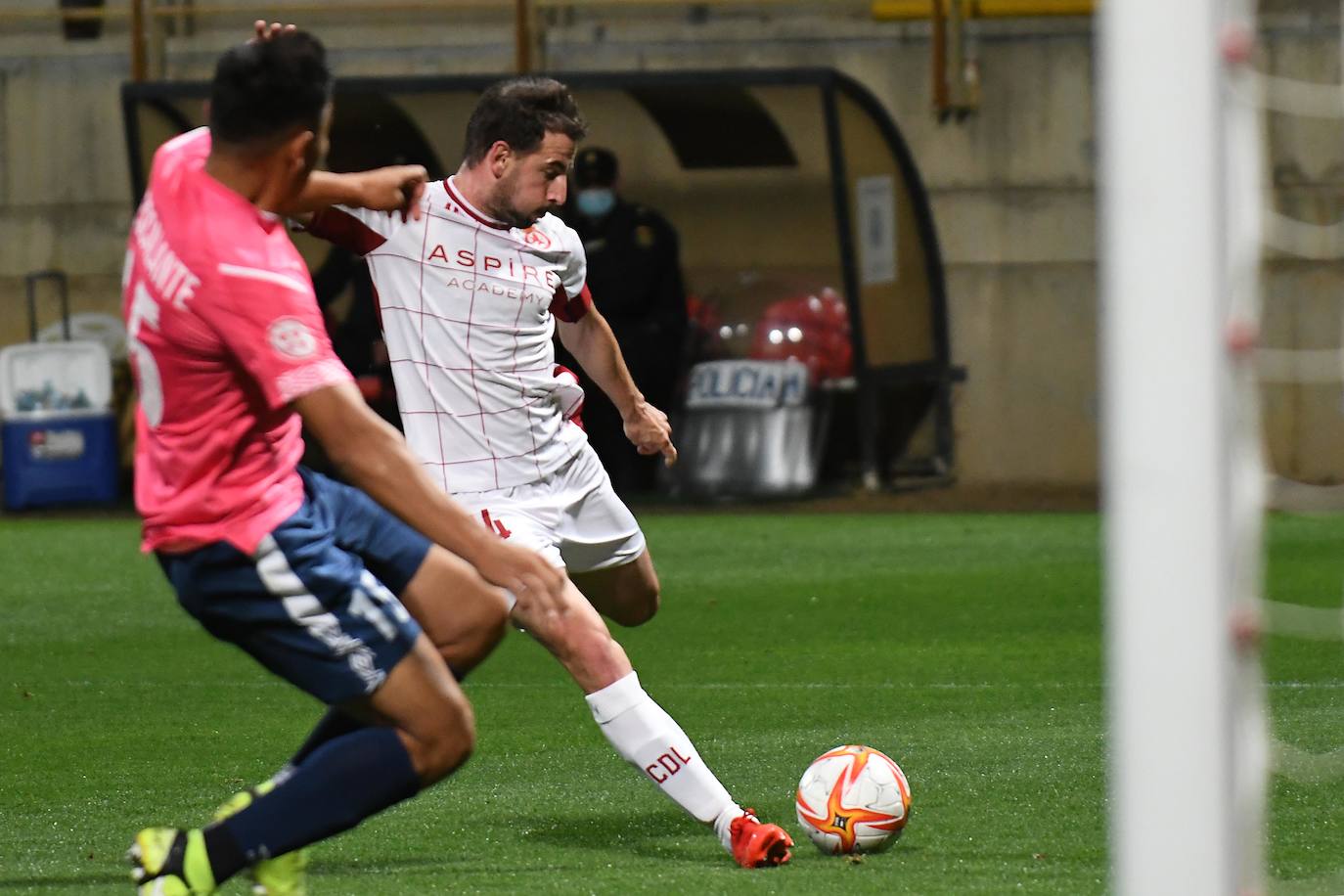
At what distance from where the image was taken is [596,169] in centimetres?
1498

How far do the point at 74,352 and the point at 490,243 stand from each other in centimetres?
1069

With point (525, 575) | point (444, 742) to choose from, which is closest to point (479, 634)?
point (444, 742)

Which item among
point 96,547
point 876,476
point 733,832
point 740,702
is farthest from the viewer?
point 876,476

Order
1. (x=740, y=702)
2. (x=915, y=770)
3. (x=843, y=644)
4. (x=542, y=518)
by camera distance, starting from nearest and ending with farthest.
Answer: (x=542, y=518) < (x=915, y=770) < (x=740, y=702) < (x=843, y=644)

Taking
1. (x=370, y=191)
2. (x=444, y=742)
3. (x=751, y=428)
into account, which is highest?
(x=370, y=191)

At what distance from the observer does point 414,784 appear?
3.90 meters

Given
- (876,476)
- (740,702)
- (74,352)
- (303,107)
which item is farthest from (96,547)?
(303,107)

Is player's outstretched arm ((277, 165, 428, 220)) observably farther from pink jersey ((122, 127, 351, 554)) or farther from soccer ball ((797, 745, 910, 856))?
soccer ball ((797, 745, 910, 856))

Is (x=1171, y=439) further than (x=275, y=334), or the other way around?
(x=275, y=334)

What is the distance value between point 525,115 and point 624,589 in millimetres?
1174

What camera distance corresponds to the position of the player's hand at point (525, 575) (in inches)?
138

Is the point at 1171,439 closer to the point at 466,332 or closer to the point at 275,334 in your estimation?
the point at 275,334

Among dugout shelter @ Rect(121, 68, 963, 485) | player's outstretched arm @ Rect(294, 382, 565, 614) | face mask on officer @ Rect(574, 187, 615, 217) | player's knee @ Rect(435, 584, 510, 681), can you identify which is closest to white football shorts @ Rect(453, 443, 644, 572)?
player's knee @ Rect(435, 584, 510, 681)

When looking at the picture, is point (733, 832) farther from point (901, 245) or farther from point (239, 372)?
point (901, 245)
